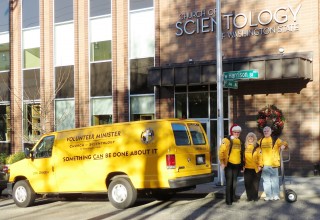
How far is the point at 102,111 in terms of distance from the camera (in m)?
21.0

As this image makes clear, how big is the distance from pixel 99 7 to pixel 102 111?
15.5ft

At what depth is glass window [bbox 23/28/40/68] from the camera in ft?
75.4

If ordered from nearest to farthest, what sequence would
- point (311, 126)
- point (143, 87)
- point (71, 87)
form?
point (311, 126)
point (143, 87)
point (71, 87)

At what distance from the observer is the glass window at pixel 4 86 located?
23906 mm

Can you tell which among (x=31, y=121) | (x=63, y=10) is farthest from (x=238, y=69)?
(x=31, y=121)

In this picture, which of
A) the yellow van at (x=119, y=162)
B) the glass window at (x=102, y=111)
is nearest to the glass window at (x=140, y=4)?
the glass window at (x=102, y=111)

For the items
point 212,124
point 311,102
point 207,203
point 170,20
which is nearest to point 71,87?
point 170,20

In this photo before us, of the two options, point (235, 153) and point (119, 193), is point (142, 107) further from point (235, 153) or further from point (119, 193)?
point (235, 153)

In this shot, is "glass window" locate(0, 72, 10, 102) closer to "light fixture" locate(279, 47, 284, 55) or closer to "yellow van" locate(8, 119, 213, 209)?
"yellow van" locate(8, 119, 213, 209)

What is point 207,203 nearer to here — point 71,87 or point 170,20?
point 170,20

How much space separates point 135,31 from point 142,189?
10.8m

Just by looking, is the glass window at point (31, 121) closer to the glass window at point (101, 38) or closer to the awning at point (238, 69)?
the glass window at point (101, 38)

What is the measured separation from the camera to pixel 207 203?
36.2ft

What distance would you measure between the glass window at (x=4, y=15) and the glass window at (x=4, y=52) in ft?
1.17
